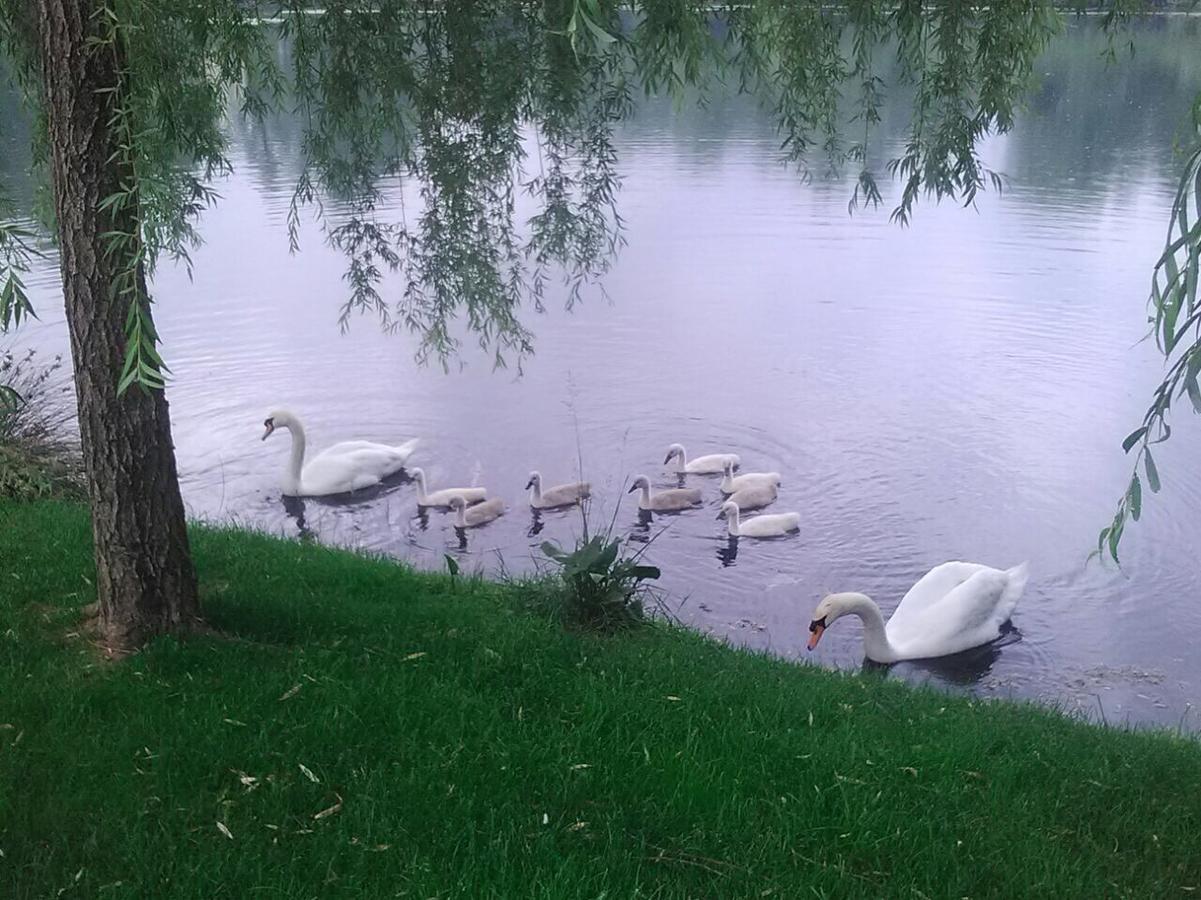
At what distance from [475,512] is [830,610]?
295cm

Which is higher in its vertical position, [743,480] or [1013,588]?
[743,480]

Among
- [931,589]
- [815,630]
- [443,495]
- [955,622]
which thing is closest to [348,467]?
[443,495]

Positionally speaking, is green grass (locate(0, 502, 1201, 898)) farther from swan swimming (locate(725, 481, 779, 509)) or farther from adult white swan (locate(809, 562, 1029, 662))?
swan swimming (locate(725, 481, 779, 509))

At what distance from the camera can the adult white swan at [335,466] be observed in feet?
30.0

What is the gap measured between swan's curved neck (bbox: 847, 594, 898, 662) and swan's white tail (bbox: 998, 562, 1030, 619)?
941mm

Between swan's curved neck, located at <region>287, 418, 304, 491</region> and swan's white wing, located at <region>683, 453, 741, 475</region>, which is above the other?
swan's curved neck, located at <region>287, 418, 304, 491</region>

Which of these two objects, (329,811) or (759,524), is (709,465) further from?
(329,811)

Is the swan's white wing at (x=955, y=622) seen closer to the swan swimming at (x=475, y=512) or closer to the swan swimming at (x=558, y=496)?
the swan swimming at (x=558, y=496)

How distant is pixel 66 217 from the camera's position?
11.3 feet

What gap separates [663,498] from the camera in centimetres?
887

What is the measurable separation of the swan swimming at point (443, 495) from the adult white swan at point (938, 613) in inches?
119

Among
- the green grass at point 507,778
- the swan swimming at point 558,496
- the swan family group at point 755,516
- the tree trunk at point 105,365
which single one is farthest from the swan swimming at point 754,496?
the tree trunk at point 105,365

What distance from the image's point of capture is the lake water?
7.55m

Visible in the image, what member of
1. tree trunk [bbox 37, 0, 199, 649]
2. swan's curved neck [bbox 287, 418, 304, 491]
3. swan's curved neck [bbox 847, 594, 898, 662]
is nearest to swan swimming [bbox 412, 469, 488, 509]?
swan's curved neck [bbox 287, 418, 304, 491]
